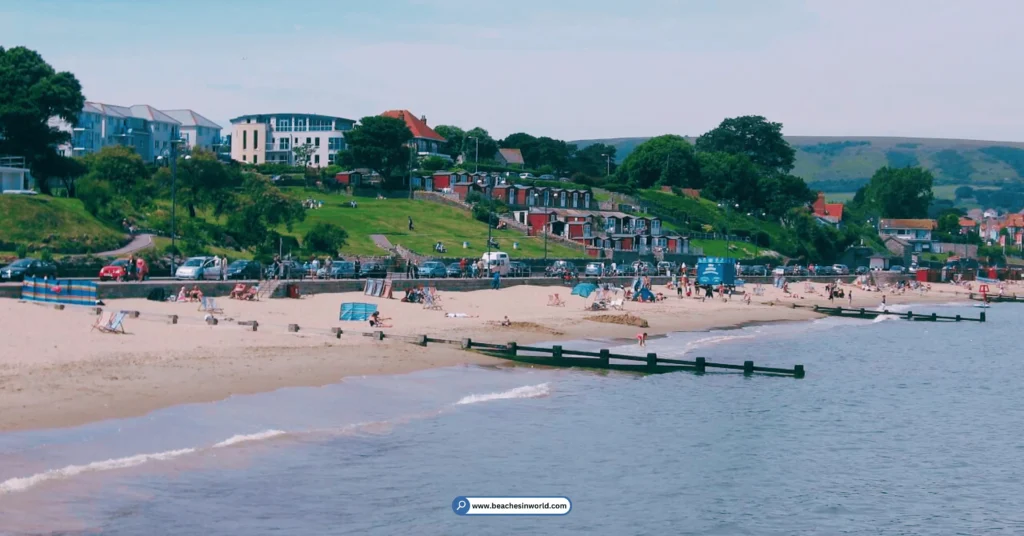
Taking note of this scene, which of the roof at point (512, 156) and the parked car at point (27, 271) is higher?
the roof at point (512, 156)

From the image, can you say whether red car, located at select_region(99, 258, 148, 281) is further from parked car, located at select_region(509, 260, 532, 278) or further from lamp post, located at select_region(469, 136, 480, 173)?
lamp post, located at select_region(469, 136, 480, 173)

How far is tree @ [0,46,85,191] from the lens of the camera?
7856 centimetres

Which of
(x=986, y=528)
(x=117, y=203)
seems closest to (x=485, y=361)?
(x=986, y=528)

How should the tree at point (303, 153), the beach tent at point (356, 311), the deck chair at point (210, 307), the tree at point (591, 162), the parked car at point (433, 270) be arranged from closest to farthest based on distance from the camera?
the deck chair at point (210, 307) → the beach tent at point (356, 311) → the parked car at point (433, 270) → the tree at point (303, 153) → the tree at point (591, 162)

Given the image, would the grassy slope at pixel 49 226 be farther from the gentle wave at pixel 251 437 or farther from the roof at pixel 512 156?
the roof at pixel 512 156

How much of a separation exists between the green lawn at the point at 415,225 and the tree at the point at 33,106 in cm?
1875

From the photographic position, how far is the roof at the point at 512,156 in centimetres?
16732

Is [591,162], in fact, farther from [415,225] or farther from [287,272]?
[287,272]

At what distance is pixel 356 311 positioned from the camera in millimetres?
41000

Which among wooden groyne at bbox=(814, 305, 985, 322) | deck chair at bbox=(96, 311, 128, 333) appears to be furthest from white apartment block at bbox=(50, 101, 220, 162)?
deck chair at bbox=(96, 311, 128, 333)

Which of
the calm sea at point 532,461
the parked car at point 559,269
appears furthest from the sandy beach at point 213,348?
the parked car at point 559,269

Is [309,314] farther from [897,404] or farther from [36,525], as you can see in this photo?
[36,525]

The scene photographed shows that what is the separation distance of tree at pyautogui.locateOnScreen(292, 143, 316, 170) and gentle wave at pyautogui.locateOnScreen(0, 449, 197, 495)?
114 metres

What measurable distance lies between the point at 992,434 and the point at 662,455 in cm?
1138
